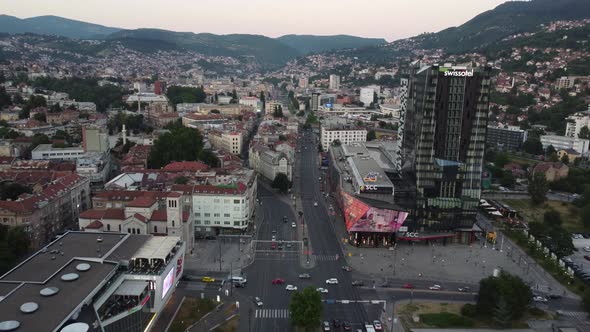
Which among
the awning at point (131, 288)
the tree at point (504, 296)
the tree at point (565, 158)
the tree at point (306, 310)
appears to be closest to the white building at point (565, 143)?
the tree at point (565, 158)

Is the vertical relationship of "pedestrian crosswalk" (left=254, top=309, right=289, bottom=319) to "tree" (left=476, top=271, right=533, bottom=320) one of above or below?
below

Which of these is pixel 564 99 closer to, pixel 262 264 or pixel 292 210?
pixel 292 210

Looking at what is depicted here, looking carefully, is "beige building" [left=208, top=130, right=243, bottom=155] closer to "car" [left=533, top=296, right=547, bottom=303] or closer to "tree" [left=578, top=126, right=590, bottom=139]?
"car" [left=533, top=296, right=547, bottom=303]

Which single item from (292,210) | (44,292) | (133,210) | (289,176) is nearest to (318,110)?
(289,176)

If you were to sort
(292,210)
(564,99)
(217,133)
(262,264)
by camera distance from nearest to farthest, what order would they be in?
(262,264), (292,210), (217,133), (564,99)

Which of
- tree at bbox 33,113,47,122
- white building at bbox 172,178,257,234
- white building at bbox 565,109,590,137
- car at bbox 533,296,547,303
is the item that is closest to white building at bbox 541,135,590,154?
white building at bbox 565,109,590,137

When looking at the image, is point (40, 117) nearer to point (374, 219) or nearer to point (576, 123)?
point (374, 219)

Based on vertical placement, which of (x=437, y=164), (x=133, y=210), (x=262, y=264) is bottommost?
(x=262, y=264)
